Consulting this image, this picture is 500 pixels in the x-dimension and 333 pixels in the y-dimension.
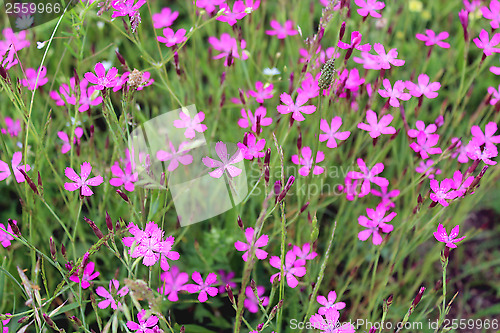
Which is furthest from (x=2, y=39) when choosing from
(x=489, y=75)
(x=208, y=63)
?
(x=489, y=75)

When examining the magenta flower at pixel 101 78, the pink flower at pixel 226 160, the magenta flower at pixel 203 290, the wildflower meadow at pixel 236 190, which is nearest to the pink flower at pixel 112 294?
the wildflower meadow at pixel 236 190

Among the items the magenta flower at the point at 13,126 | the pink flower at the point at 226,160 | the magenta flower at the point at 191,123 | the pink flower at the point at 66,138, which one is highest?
the magenta flower at the point at 191,123

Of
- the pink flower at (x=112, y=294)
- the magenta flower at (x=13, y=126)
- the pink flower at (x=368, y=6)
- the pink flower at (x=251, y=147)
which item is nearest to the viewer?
the pink flower at (x=112, y=294)

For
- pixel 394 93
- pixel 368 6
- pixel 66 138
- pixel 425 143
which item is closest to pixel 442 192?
pixel 425 143

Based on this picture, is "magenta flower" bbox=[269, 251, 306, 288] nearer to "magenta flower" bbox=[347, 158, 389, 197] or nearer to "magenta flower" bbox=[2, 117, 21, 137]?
"magenta flower" bbox=[347, 158, 389, 197]

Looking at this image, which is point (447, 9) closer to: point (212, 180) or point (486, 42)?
point (486, 42)

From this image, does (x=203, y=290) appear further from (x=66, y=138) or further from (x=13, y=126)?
(x=13, y=126)

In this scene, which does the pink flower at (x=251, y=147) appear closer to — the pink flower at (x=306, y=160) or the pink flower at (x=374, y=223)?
the pink flower at (x=306, y=160)
